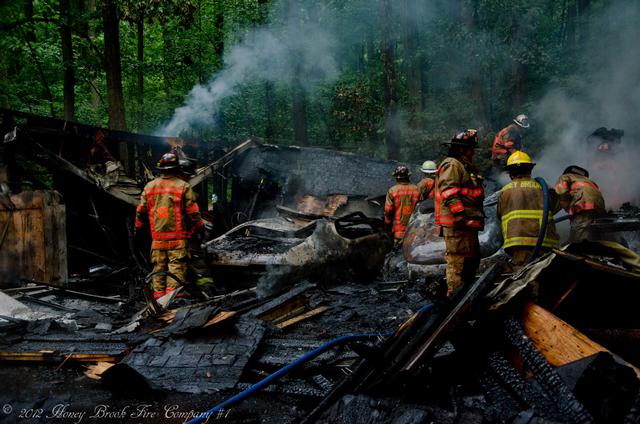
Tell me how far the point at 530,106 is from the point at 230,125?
10.9 m

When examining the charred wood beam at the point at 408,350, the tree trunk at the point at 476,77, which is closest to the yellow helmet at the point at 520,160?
the charred wood beam at the point at 408,350

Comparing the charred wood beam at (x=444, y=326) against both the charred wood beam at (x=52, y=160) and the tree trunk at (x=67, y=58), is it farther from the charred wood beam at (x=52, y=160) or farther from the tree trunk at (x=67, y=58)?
the tree trunk at (x=67, y=58)

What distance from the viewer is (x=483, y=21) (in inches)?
595

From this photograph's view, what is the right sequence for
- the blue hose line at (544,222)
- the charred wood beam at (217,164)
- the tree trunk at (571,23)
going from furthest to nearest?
1. the tree trunk at (571,23)
2. the charred wood beam at (217,164)
3. the blue hose line at (544,222)

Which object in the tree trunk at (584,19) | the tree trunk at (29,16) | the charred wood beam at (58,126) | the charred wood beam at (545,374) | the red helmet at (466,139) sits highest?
the tree trunk at (584,19)

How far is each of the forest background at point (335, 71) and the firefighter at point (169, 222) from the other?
4984 millimetres

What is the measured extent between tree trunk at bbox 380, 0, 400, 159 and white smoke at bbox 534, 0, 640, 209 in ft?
12.7

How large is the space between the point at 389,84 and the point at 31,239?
8.71 m

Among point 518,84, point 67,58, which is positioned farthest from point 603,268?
point 518,84

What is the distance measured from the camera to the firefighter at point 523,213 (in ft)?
15.1

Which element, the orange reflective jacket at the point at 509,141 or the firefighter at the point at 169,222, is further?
the orange reflective jacket at the point at 509,141

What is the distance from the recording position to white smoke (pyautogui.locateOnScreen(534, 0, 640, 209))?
12.4m

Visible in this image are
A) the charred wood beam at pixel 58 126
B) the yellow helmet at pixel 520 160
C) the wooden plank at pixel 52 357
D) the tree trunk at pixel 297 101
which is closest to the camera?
the wooden plank at pixel 52 357

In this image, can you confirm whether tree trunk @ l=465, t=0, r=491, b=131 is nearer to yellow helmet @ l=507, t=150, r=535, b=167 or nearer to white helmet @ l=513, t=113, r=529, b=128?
white helmet @ l=513, t=113, r=529, b=128
